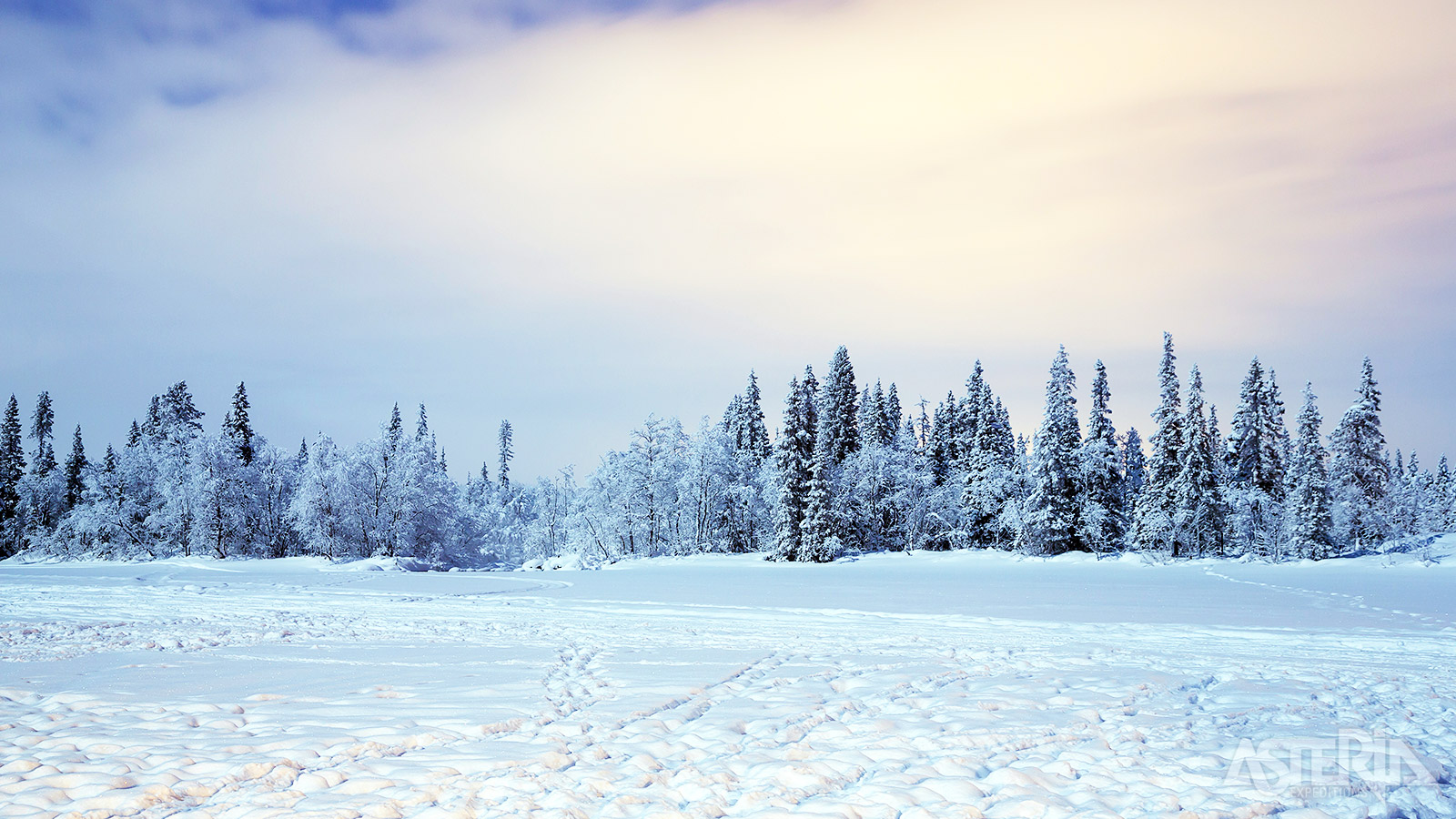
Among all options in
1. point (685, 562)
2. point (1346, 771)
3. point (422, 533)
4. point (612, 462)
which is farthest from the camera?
point (612, 462)

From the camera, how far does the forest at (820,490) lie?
50.4m

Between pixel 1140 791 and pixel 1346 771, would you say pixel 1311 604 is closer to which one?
pixel 1346 771

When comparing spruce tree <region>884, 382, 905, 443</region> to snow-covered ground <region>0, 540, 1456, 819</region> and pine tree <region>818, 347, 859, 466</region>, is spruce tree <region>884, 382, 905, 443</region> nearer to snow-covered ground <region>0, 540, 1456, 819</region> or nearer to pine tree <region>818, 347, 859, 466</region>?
pine tree <region>818, 347, 859, 466</region>

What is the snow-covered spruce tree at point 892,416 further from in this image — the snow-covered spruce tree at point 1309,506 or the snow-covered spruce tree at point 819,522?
the snow-covered spruce tree at point 1309,506

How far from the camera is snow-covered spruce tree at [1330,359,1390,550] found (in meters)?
50.6

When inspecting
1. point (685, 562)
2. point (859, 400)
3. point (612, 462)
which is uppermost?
point (859, 400)

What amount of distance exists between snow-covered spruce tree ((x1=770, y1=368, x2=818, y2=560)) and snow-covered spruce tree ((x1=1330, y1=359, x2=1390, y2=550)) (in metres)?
33.3

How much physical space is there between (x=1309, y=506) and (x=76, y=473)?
103 metres

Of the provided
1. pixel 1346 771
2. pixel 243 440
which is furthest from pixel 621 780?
pixel 243 440

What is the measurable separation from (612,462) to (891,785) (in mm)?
61856

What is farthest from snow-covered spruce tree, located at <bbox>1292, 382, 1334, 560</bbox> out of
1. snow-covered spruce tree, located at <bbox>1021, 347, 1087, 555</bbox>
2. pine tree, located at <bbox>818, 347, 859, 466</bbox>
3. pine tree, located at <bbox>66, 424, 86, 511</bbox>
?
pine tree, located at <bbox>66, 424, 86, 511</bbox>

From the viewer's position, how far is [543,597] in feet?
70.4

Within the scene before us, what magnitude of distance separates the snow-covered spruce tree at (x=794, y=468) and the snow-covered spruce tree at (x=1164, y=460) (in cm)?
2143

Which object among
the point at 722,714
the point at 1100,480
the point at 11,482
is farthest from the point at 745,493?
the point at 11,482
